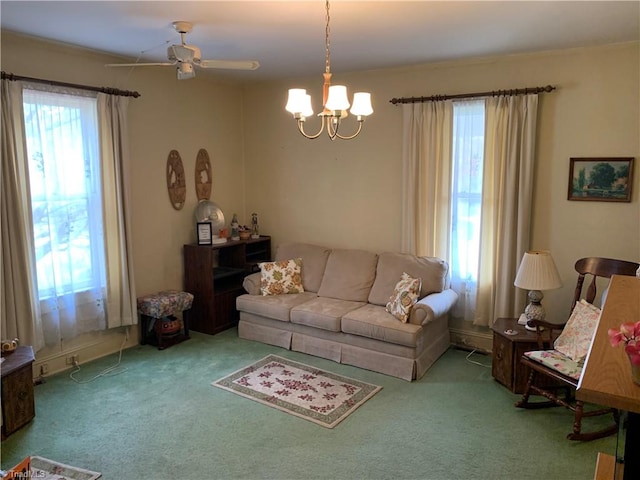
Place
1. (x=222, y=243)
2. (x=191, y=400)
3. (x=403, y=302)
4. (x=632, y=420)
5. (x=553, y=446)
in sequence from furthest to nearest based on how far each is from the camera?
(x=222, y=243) → (x=403, y=302) → (x=191, y=400) → (x=553, y=446) → (x=632, y=420)

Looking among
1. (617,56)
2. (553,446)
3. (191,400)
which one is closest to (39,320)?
(191,400)

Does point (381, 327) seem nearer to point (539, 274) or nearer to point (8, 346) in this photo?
point (539, 274)

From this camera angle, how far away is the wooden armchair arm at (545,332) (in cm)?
346

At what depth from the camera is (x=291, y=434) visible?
3086 millimetres

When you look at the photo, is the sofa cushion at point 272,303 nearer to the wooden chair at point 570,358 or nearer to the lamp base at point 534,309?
the lamp base at point 534,309

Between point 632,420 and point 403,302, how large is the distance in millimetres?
2774

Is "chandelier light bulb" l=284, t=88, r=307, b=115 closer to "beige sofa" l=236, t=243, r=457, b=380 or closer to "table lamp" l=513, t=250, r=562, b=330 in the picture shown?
"beige sofa" l=236, t=243, r=457, b=380

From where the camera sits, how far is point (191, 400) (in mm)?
3551

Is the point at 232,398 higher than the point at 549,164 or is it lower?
lower

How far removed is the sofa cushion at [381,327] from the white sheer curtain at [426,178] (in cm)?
87

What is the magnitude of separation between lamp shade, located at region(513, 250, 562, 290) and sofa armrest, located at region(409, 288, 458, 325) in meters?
0.71

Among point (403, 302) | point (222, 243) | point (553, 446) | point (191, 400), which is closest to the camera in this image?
point (553, 446)

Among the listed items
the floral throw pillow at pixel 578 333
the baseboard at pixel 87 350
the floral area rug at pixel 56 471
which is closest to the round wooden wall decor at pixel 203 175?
the baseboard at pixel 87 350

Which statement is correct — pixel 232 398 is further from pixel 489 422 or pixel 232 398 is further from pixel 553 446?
pixel 553 446
